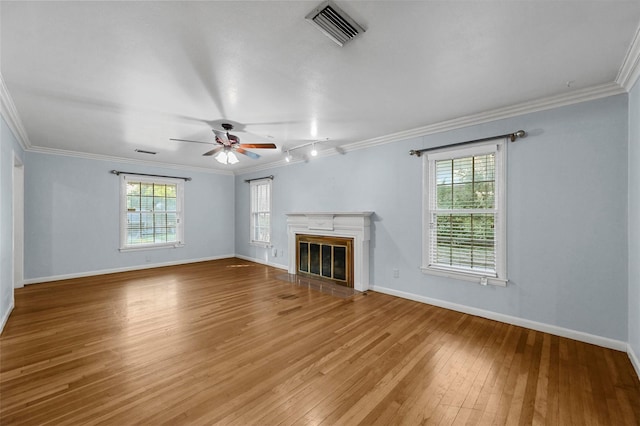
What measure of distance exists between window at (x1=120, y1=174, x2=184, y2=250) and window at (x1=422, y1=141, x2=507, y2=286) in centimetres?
607

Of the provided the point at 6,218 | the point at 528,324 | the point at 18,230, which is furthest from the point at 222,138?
the point at 528,324

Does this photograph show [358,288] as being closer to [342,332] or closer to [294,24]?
[342,332]

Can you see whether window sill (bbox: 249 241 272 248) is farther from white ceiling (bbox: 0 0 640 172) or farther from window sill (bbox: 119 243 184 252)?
white ceiling (bbox: 0 0 640 172)

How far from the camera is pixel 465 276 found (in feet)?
11.7

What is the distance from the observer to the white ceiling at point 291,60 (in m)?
1.70

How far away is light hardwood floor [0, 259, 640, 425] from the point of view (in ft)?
5.98

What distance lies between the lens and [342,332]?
303 centimetres

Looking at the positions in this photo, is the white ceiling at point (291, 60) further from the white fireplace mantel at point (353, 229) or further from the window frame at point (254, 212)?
the window frame at point (254, 212)

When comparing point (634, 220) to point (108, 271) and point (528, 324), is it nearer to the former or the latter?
point (528, 324)

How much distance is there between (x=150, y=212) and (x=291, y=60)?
5938 millimetres

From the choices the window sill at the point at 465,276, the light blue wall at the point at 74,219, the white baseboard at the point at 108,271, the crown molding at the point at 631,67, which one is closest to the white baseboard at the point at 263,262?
the white baseboard at the point at 108,271

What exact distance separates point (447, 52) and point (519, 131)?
1.74 m

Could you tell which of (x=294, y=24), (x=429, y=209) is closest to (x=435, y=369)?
(x=429, y=209)

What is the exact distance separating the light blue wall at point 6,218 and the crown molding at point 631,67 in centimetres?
607
